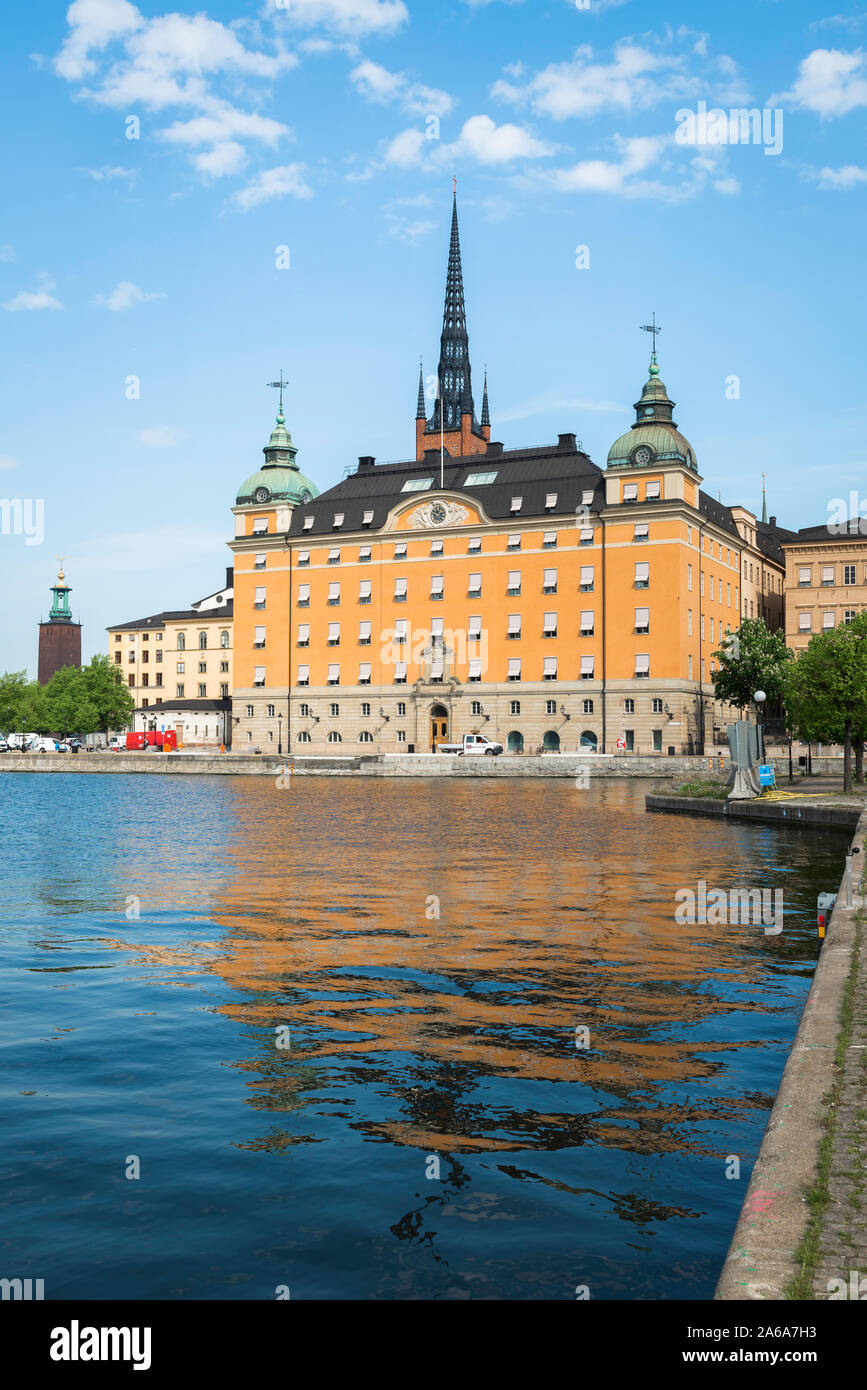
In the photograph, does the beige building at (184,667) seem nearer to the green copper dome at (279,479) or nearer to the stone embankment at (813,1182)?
the green copper dome at (279,479)

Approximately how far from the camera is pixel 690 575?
8944 cm

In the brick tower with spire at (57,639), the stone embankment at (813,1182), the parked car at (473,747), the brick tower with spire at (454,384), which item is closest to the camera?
the stone embankment at (813,1182)

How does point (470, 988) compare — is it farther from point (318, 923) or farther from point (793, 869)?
point (793, 869)

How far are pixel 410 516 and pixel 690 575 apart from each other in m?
24.3

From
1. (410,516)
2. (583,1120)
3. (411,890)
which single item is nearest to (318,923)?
(411,890)

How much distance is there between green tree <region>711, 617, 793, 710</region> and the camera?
79250 mm

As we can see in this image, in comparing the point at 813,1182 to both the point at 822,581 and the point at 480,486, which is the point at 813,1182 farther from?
the point at 822,581

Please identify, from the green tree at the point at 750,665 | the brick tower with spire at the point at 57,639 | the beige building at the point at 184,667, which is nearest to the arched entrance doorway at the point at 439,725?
the green tree at the point at 750,665

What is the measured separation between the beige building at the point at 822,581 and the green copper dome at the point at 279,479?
4426cm

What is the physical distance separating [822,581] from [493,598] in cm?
2836

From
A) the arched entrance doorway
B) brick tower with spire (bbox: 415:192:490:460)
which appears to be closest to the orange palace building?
the arched entrance doorway

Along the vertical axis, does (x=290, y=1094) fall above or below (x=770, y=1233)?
below

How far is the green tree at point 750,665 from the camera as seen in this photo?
79250 millimetres
